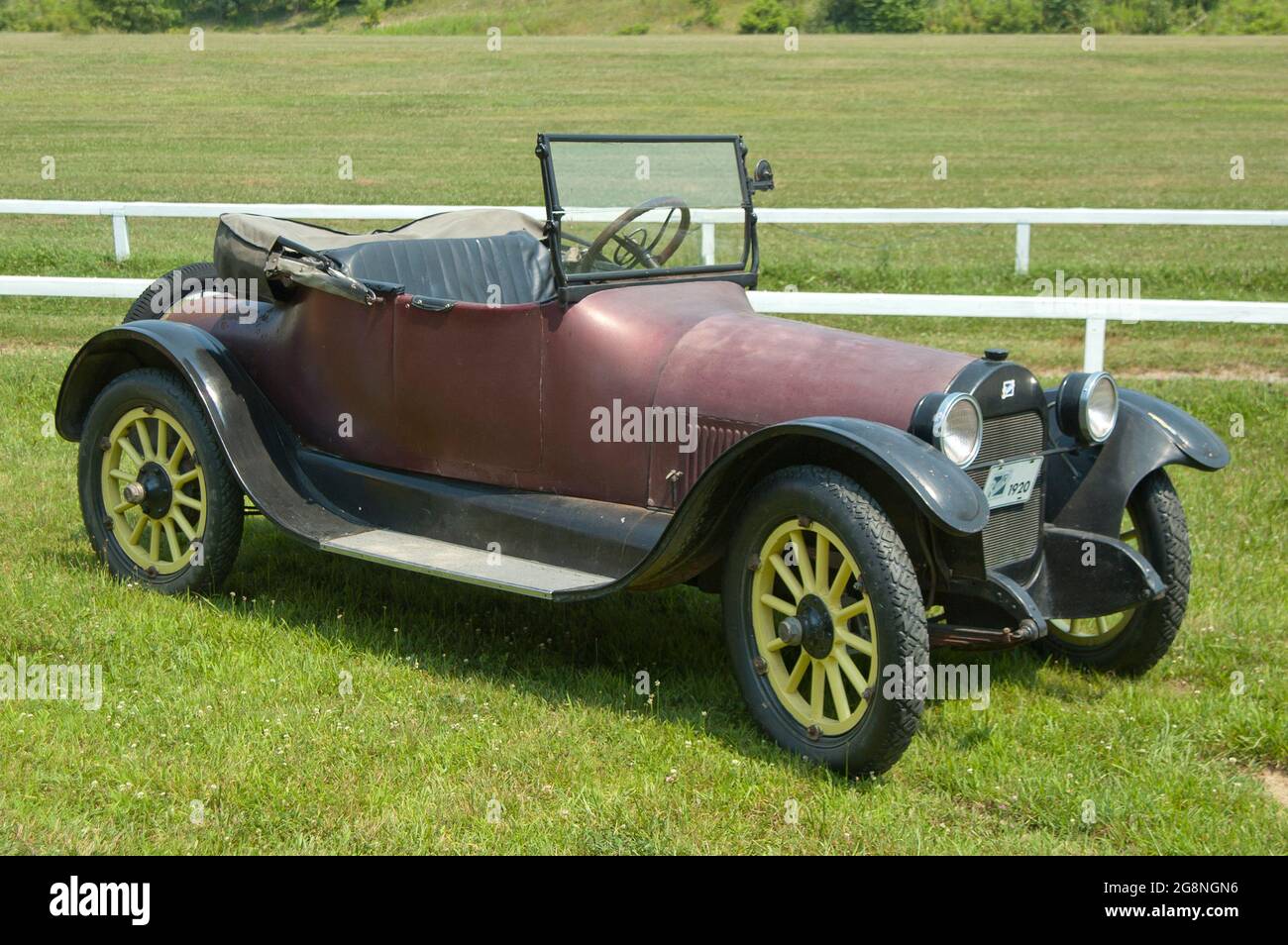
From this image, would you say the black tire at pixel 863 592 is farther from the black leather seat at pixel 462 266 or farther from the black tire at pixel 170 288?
the black tire at pixel 170 288

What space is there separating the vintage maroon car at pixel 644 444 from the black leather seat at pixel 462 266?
0.04ft

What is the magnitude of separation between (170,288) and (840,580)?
12.6 ft

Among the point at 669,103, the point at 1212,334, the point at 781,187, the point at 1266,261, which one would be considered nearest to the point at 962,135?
the point at 669,103

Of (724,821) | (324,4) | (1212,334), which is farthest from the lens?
(324,4)

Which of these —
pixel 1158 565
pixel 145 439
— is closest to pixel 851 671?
pixel 1158 565

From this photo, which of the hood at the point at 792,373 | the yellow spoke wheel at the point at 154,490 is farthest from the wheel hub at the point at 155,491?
the hood at the point at 792,373

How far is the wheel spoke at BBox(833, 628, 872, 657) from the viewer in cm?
428

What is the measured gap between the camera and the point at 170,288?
676 centimetres

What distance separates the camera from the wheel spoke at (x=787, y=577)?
176 inches

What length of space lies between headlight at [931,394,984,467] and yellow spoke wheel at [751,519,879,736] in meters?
0.44

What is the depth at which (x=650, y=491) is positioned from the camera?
5070 mm

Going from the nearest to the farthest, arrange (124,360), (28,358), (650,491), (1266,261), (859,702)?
(859,702), (650,491), (124,360), (28,358), (1266,261)
